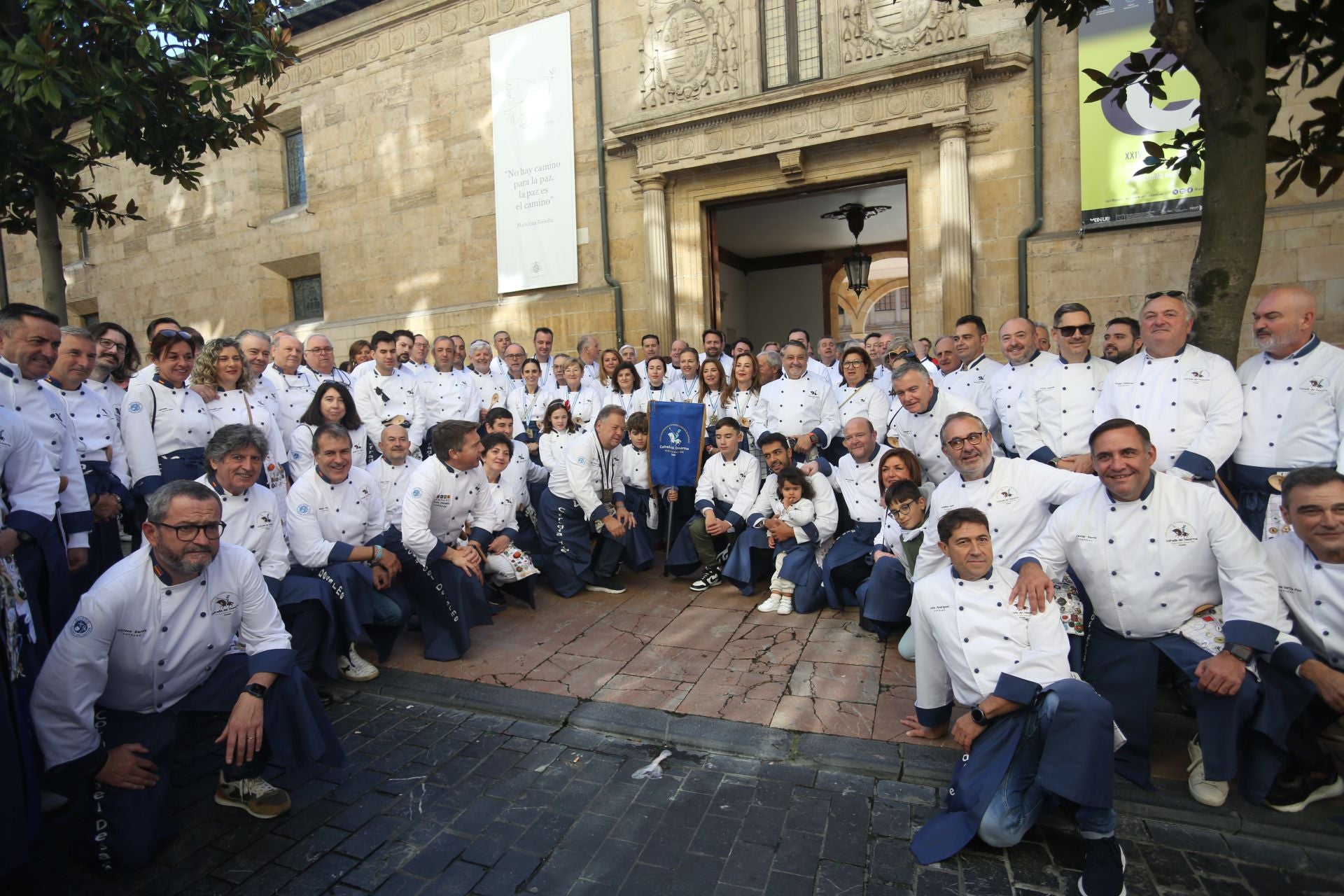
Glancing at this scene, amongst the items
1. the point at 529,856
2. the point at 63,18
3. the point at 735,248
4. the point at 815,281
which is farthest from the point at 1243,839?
the point at 815,281

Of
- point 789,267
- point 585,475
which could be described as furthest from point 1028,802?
point 789,267

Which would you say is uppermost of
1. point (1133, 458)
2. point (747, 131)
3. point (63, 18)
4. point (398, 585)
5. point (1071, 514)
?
point (747, 131)

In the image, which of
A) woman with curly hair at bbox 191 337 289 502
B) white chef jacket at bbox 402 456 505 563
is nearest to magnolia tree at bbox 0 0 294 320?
woman with curly hair at bbox 191 337 289 502

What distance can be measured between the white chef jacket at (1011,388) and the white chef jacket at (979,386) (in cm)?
13

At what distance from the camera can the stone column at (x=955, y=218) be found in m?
9.23

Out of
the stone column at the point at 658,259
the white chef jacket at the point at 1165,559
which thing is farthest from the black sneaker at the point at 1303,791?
the stone column at the point at 658,259

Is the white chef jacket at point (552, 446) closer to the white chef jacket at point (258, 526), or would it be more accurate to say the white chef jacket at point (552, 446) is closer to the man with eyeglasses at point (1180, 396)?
the white chef jacket at point (258, 526)

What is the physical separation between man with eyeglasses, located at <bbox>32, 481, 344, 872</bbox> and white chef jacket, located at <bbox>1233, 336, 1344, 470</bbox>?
507cm

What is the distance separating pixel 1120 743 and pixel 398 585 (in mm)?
4171

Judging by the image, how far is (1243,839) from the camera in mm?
2893

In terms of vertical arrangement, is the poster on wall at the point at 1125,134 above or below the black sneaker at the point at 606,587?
above

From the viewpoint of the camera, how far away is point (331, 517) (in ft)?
15.9

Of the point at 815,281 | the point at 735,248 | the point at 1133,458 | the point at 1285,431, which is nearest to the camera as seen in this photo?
the point at 1133,458

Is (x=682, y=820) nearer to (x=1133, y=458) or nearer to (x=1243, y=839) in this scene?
(x=1243, y=839)
